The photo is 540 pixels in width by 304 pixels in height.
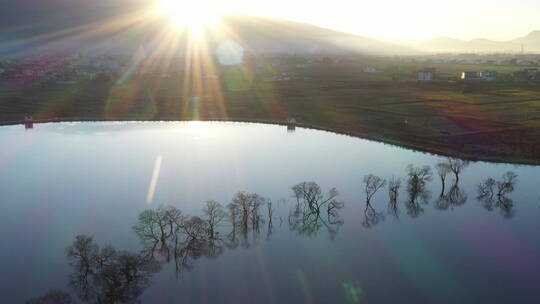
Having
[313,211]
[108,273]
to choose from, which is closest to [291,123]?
[313,211]

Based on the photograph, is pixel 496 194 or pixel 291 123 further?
pixel 291 123

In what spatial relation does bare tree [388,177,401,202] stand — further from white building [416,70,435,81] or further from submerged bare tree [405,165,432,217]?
white building [416,70,435,81]

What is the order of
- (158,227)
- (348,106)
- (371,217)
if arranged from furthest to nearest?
(348,106), (371,217), (158,227)

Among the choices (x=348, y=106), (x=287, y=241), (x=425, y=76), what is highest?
(x=425, y=76)

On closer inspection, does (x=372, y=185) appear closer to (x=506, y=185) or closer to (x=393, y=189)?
(x=393, y=189)

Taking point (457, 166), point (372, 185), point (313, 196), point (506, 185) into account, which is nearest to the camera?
point (313, 196)

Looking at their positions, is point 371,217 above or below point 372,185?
below

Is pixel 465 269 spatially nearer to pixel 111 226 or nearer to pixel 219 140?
pixel 111 226
